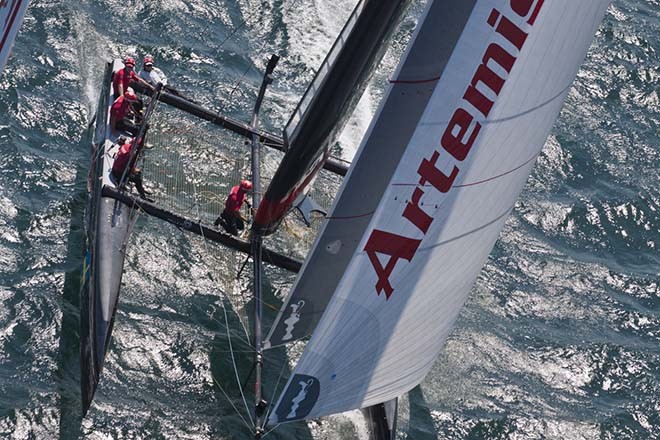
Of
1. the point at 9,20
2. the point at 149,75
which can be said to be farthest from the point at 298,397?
the point at 149,75

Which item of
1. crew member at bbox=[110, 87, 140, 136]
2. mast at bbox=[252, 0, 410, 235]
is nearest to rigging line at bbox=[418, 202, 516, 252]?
mast at bbox=[252, 0, 410, 235]

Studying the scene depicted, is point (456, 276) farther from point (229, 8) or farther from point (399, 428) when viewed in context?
point (229, 8)

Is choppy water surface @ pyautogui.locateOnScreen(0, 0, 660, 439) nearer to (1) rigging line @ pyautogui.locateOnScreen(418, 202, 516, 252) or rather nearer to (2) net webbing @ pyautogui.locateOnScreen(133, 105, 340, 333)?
(2) net webbing @ pyautogui.locateOnScreen(133, 105, 340, 333)

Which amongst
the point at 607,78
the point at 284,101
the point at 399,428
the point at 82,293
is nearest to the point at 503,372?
the point at 399,428

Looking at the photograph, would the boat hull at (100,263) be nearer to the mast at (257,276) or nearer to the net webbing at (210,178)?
the net webbing at (210,178)

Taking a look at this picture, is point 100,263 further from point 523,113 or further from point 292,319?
point 523,113
